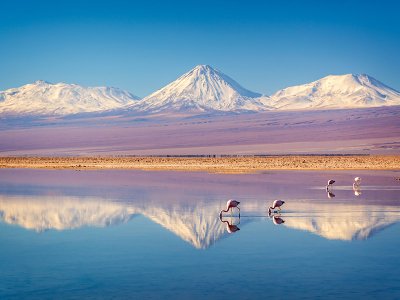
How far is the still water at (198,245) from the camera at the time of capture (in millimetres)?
9688

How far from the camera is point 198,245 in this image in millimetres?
12977

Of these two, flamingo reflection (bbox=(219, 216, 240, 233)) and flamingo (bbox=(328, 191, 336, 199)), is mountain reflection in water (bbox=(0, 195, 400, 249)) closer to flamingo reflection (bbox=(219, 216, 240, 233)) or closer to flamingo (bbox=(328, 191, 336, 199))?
flamingo reflection (bbox=(219, 216, 240, 233))

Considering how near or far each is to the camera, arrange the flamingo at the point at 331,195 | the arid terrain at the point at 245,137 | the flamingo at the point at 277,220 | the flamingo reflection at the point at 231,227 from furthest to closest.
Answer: the arid terrain at the point at 245,137 → the flamingo at the point at 331,195 → the flamingo at the point at 277,220 → the flamingo reflection at the point at 231,227

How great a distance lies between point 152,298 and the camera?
910 centimetres

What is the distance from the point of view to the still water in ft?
31.8

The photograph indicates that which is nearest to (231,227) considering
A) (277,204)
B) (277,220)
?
(277,220)

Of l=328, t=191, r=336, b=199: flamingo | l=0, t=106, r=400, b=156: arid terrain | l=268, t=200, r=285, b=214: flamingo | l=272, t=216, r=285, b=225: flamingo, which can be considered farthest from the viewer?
l=0, t=106, r=400, b=156: arid terrain

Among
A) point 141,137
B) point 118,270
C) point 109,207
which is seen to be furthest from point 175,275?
point 141,137

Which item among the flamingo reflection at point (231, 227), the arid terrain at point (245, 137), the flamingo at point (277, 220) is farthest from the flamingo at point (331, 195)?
the arid terrain at point (245, 137)

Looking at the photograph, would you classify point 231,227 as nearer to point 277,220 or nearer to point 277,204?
point 277,220

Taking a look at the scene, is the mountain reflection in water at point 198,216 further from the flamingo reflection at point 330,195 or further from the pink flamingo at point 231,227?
the flamingo reflection at point 330,195

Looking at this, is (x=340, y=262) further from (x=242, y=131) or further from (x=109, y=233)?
(x=242, y=131)

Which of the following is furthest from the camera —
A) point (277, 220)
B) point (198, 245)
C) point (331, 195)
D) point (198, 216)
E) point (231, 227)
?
point (331, 195)

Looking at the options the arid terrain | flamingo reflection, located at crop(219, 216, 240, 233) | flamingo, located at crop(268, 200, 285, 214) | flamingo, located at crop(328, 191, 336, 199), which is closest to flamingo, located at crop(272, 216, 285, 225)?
flamingo, located at crop(268, 200, 285, 214)
